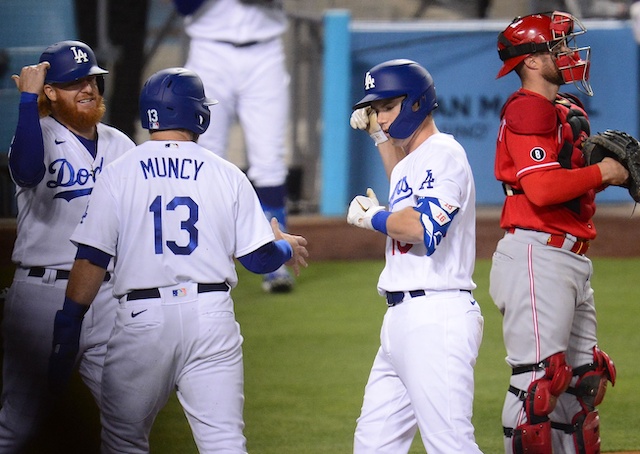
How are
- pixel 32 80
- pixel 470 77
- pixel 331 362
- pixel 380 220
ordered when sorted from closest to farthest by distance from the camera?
pixel 380 220, pixel 32 80, pixel 331 362, pixel 470 77

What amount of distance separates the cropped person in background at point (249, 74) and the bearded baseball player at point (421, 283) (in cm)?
393

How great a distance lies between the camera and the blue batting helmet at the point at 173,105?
361 cm

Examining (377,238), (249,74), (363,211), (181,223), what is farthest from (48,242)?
(377,238)

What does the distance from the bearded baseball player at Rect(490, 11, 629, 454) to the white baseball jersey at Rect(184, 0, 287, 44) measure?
3.86 meters

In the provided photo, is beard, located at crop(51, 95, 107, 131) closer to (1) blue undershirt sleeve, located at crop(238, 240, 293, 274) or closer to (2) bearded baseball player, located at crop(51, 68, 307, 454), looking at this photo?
(2) bearded baseball player, located at crop(51, 68, 307, 454)

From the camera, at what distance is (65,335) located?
11.9 ft

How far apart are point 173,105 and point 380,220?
80 centimetres

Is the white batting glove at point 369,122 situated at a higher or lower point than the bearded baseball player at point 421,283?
higher

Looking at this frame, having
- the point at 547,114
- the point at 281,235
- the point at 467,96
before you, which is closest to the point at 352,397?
the point at 281,235

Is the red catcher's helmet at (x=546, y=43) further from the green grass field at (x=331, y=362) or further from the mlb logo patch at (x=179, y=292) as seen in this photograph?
the green grass field at (x=331, y=362)

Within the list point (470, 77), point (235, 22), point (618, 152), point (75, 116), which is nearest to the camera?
point (618, 152)

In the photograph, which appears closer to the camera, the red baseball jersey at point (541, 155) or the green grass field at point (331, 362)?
the red baseball jersey at point (541, 155)

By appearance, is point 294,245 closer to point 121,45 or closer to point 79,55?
point 79,55

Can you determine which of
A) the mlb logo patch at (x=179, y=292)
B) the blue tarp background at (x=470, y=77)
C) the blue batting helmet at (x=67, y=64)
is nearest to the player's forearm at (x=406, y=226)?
the mlb logo patch at (x=179, y=292)
